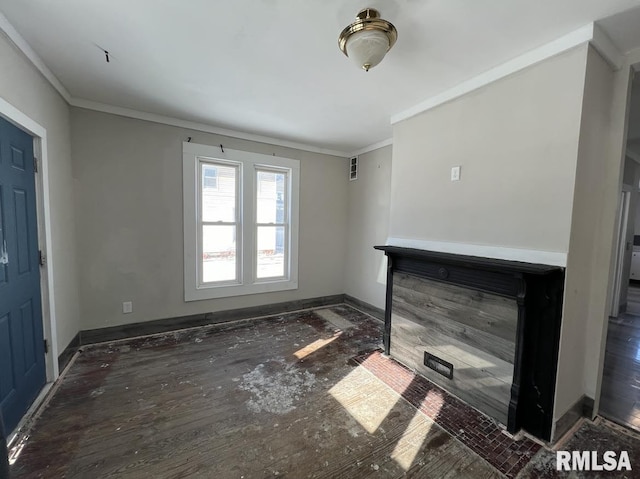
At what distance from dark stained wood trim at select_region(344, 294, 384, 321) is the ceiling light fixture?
3.04 meters

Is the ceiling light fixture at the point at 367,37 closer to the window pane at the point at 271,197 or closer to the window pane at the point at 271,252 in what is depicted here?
the window pane at the point at 271,197

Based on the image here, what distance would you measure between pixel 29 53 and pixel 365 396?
11.2 feet

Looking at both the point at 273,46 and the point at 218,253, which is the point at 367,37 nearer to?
the point at 273,46

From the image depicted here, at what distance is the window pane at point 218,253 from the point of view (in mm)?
3501

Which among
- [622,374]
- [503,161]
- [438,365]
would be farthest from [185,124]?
[622,374]

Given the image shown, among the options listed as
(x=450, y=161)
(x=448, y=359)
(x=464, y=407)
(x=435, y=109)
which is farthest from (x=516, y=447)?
(x=435, y=109)

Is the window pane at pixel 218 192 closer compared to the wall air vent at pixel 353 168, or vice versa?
the window pane at pixel 218 192

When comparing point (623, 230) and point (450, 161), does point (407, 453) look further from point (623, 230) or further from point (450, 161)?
point (623, 230)

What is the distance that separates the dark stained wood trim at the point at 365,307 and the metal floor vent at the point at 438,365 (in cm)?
140

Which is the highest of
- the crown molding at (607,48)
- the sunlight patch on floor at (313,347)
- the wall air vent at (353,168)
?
the crown molding at (607,48)

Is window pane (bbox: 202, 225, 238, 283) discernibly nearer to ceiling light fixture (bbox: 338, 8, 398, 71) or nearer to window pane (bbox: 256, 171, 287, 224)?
window pane (bbox: 256, 171, 287, 224)

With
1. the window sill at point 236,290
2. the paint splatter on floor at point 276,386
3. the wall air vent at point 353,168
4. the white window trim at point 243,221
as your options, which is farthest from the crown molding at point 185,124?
the paint splatter on floor at point 276,386

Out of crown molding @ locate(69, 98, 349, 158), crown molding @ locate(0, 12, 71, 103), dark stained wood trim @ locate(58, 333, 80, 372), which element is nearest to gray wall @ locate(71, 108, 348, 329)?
crown molding @ locate(69, 98, 349, 158)

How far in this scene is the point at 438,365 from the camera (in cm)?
228
